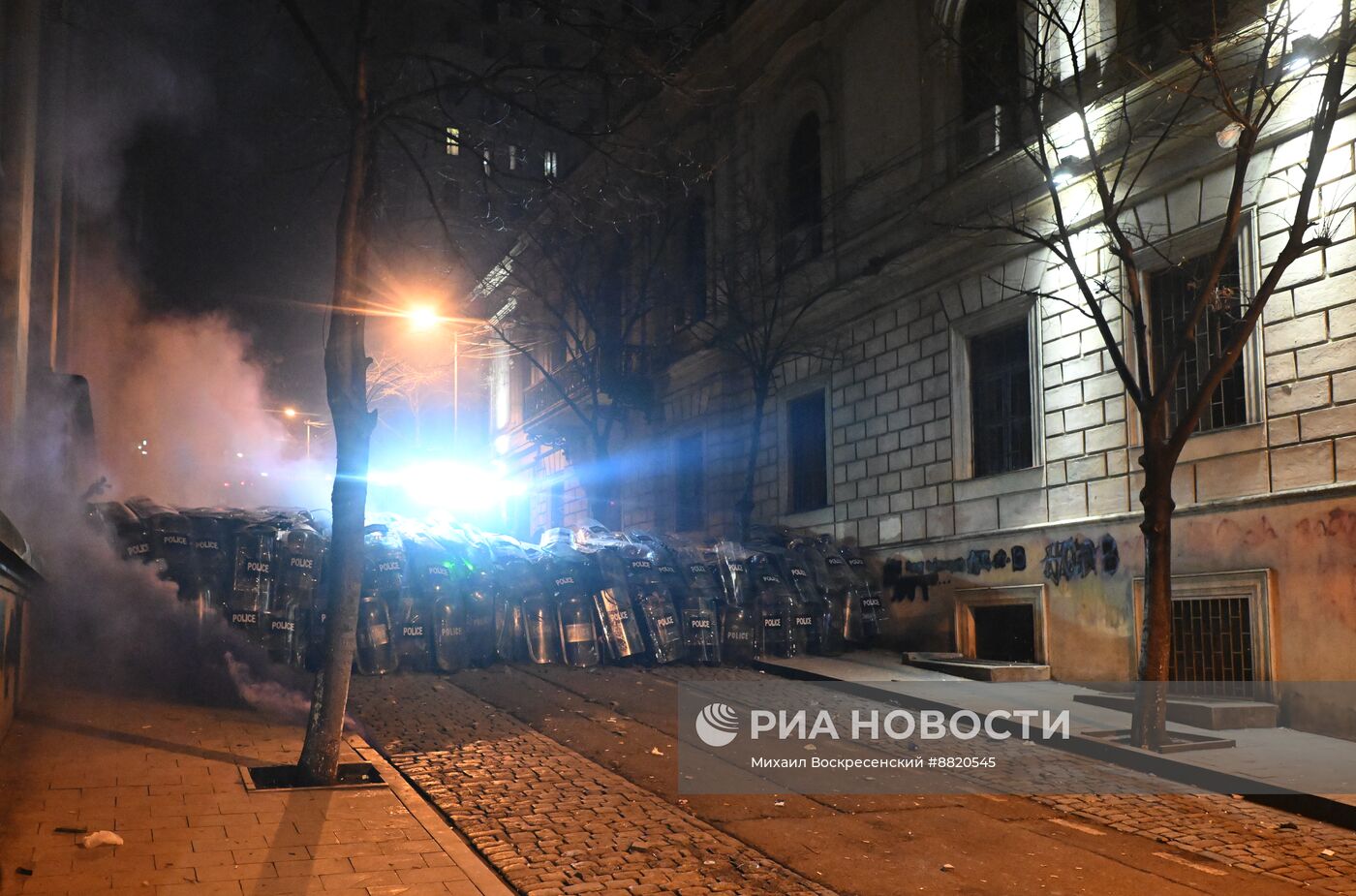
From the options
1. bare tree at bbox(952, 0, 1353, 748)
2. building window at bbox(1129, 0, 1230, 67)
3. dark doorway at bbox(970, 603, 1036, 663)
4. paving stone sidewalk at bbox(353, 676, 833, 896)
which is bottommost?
paving stone sidewalk at bbox(353, 676, 833, 896)

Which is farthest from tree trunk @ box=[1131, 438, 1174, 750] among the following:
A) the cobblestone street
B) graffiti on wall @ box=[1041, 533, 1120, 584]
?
graffiti on wall @ box=[1041, 533, 1120, 584]

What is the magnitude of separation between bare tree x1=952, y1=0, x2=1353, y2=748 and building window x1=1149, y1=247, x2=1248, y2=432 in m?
0.03

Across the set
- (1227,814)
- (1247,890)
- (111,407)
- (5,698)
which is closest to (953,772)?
(1227,814)

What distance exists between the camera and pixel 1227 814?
7.24 m

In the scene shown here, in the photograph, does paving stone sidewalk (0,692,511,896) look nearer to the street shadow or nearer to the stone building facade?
the street shadow

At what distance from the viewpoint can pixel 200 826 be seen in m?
5.91

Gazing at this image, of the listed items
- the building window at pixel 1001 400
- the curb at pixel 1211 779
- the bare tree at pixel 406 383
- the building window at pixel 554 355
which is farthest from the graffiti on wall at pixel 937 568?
the bare tree at pixel 406 383

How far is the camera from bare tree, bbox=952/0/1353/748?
925cm

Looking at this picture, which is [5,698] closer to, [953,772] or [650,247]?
[953,772]

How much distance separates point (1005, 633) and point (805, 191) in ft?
33.2

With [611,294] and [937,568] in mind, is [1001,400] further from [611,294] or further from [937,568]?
[611,294]

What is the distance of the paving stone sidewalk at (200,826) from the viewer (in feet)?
16.4

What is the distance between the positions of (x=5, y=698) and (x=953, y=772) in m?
6.98
